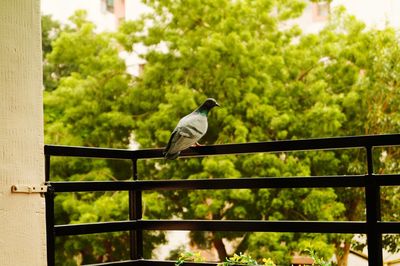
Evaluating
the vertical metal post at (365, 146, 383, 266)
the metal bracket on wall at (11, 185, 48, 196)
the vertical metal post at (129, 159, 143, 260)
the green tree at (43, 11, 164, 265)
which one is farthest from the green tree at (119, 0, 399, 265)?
the metal bracket on wall at (11, 185, 48, 196)

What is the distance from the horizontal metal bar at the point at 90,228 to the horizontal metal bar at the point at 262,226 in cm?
10

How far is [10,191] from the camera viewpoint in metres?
2.34

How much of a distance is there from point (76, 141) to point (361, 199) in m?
5.07

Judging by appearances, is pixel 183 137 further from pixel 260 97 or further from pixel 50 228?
pixel 260 97

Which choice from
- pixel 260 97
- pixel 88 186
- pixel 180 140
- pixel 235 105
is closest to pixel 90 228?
pixel 88 186

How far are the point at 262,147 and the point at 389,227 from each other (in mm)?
663

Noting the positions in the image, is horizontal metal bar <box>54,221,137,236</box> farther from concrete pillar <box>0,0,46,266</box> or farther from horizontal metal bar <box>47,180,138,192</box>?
concrete pillar <box>0,0,46,266</box>

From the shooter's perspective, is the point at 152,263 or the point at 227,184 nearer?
the point at 227,184

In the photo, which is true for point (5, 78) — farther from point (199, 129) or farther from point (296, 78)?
point (296, 78)

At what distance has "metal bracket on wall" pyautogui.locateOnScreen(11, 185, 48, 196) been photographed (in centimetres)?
236

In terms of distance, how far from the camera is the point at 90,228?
10.0ft

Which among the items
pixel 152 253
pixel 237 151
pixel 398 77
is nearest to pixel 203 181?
pixel 237 151

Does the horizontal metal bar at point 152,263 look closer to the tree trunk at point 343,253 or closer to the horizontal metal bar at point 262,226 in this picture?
the horizontal metal bar at point 262,226

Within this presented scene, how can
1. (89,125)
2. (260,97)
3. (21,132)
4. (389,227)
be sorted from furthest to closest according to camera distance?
(89,125), (260,97), (389,227), (21,132)
